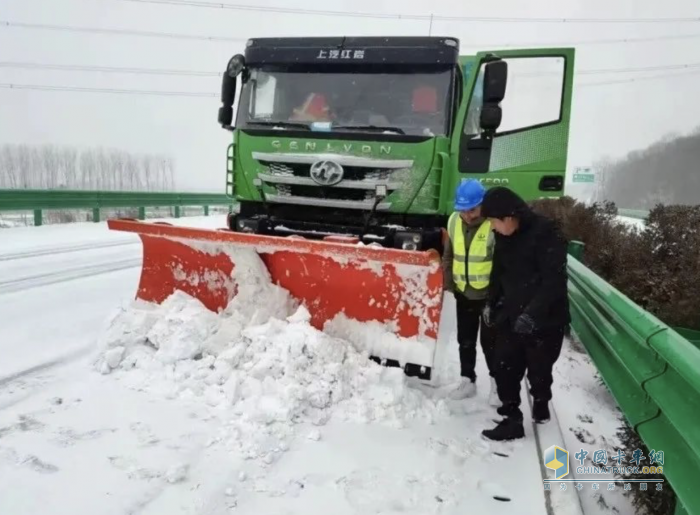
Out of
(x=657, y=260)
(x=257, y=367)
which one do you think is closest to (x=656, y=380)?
(x=257, y=367)

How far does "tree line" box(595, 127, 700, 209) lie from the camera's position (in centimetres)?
6025

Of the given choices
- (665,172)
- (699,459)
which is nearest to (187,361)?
(699,459)

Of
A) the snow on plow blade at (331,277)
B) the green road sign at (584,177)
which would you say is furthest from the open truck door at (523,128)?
the green road sign at (584,177)

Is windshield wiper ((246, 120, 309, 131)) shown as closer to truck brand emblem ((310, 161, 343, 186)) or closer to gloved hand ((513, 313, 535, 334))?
truck brand emblem ((310, 161, 343, 186))

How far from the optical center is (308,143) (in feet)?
15.9

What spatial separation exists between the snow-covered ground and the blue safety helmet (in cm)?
119

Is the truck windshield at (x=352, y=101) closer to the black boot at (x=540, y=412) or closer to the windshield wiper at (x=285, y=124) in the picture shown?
the windshield wiper at (x=285, y=124)

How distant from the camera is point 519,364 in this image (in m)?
3.25

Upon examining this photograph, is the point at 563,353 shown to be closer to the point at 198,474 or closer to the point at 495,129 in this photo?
the point at 495,129

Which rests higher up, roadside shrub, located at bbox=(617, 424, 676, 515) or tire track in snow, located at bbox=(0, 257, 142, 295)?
tire track in snow, located at bbox=(0, 257, 142, 295)

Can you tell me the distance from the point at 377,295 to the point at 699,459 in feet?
7.67

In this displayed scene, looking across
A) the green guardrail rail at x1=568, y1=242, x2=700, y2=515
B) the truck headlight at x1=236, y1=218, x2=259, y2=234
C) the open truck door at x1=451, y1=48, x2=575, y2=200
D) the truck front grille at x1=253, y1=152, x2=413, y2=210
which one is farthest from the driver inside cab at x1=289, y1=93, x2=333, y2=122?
the green guardrail rail at x1=568, y1=242, x2=700, y2=515

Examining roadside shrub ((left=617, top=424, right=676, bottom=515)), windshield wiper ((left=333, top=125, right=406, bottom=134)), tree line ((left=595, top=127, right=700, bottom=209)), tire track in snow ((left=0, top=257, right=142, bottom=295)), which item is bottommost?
roadside shrub ((left=617, top=424, right=676, bottom=515))

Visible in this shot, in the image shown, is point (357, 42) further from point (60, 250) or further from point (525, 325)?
point (60, 250)
